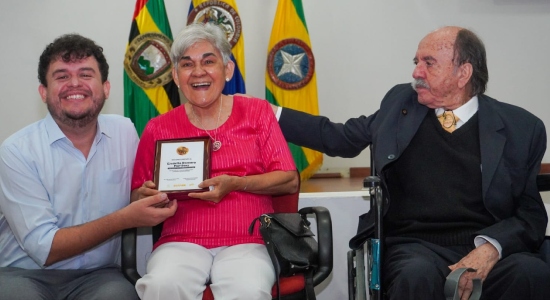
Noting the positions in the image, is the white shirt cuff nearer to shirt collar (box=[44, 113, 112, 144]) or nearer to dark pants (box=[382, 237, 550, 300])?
dark pants (box=[382, 237, 550, 300])

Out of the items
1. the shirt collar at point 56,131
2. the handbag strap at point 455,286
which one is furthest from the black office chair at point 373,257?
the shirt collar at point 56,131

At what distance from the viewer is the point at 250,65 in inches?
203

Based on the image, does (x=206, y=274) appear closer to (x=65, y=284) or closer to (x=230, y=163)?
(x=230, y=163)

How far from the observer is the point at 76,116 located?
9.57 feet

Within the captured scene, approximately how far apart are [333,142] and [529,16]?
260 cm

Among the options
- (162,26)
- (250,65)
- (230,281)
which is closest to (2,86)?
(162,26)

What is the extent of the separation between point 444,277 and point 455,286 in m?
0.20

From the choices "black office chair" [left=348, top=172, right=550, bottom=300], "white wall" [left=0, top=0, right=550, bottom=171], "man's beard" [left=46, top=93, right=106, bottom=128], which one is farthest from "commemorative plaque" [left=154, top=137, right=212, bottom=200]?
"white wall" [left=0, top=0, right=550, bottom=171]

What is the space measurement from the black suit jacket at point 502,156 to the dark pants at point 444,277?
0.11m

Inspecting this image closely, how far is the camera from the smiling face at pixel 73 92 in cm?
292

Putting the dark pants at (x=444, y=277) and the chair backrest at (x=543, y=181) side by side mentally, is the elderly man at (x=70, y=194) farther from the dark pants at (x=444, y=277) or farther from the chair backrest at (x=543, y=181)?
the chair backrest at (x=543, y=181)

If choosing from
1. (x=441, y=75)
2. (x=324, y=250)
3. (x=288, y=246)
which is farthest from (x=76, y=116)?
(x=441, y=75)

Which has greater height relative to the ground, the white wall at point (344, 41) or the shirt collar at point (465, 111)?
the white wall at point (344, 41)

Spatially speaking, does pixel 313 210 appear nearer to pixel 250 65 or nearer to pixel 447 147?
pixel 447 147
